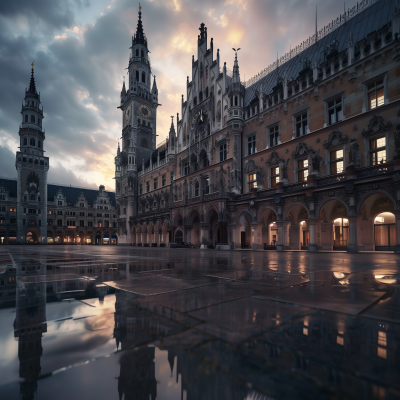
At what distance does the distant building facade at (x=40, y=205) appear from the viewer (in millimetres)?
68062

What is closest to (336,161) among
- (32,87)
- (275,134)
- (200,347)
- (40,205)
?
(275,134)

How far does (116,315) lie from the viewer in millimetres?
2342

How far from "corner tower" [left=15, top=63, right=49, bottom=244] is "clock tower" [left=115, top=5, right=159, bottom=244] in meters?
28.4

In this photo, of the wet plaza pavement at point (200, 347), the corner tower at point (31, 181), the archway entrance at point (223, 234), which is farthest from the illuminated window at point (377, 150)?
the corner tower at point (31, 181)

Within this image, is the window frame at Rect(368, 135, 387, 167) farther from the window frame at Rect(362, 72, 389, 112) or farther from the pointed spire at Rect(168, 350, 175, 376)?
the pointed spire at Rect(168, 350, 175, 376)

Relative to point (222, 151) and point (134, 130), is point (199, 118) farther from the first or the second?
point (134, 130)

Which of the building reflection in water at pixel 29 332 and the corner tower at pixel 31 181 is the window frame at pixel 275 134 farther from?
the corner tower at pixel 31 181

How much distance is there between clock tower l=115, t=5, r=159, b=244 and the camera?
2127 inches

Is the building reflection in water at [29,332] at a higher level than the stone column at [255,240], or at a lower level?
higher

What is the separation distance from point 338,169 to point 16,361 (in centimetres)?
2333

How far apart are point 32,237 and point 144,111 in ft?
155

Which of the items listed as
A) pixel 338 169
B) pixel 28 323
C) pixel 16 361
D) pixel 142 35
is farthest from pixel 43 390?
pixel 142 35

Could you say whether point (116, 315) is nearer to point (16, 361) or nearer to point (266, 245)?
point (16, 361)

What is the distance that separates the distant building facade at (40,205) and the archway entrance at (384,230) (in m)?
75.1
